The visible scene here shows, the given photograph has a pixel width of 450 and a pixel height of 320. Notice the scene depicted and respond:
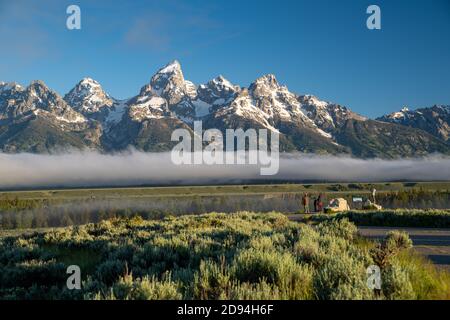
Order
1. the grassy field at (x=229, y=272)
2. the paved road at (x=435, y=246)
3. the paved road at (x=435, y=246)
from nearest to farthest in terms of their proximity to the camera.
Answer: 1. the grassy field at (x=229, y=272)
2. the paved road at (x=435, y=246)
3. the paved road at (x=435, y=246)

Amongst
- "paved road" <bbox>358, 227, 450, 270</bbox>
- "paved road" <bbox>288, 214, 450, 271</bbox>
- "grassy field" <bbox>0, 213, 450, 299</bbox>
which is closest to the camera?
"grassy field" <bbox>0, 213, 450, 299</bbox>

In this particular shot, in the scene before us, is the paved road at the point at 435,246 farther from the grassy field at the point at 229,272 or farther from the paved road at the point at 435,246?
the grassy field at the point at 229,272

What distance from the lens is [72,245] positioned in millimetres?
16703

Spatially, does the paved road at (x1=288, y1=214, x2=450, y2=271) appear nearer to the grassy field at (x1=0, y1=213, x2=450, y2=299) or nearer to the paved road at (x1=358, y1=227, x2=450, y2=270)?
the paved road at (x1=358, y1=227, x2=450, y2=270)

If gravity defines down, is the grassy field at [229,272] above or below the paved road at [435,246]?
above

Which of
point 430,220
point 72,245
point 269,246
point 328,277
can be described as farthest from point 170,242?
point 430,220

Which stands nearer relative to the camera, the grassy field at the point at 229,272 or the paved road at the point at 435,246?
the grassy field at the point at 229,272

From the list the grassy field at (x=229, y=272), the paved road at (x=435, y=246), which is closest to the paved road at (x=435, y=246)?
the paved road at (x=435, y=246)

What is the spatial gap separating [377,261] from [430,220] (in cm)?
1966

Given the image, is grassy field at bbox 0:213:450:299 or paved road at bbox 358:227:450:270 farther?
paved road at bbox 358:227:450:270

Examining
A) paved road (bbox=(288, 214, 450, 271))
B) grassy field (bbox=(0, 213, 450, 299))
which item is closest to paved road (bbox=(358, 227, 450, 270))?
paved road (bbox=(288, 214, 450, 271))

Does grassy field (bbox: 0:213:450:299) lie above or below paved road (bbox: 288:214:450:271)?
above
